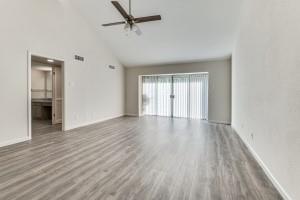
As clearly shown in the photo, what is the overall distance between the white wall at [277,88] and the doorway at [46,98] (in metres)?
5.04

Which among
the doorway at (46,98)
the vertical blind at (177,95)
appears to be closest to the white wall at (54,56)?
the doorway at (46,98)

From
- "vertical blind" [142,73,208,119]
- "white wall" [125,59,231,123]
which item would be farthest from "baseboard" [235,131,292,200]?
"vertical blind" [142,73,208,119]

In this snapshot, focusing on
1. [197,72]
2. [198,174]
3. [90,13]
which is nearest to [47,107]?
[90,13]

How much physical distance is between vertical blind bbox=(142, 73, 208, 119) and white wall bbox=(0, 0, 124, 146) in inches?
80.4

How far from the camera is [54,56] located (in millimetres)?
4719

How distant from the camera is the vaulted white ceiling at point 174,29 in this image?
431 centimetres

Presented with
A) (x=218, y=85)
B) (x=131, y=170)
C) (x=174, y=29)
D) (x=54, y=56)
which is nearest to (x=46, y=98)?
(x=54, y=56)

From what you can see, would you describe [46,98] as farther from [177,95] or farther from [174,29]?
[174,29]

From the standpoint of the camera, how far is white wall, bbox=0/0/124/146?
368 cm

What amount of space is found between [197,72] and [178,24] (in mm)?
2685

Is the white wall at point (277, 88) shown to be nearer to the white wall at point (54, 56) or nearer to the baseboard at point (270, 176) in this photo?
the baseboard at point (270, 176)

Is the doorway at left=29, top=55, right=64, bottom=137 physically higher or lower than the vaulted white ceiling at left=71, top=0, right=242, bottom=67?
lower

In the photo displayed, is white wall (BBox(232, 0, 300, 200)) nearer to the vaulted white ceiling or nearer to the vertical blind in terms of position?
the vaulted white ceiling

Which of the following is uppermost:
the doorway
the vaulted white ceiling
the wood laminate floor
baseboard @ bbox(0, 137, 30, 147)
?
the vaulted white ceiling
